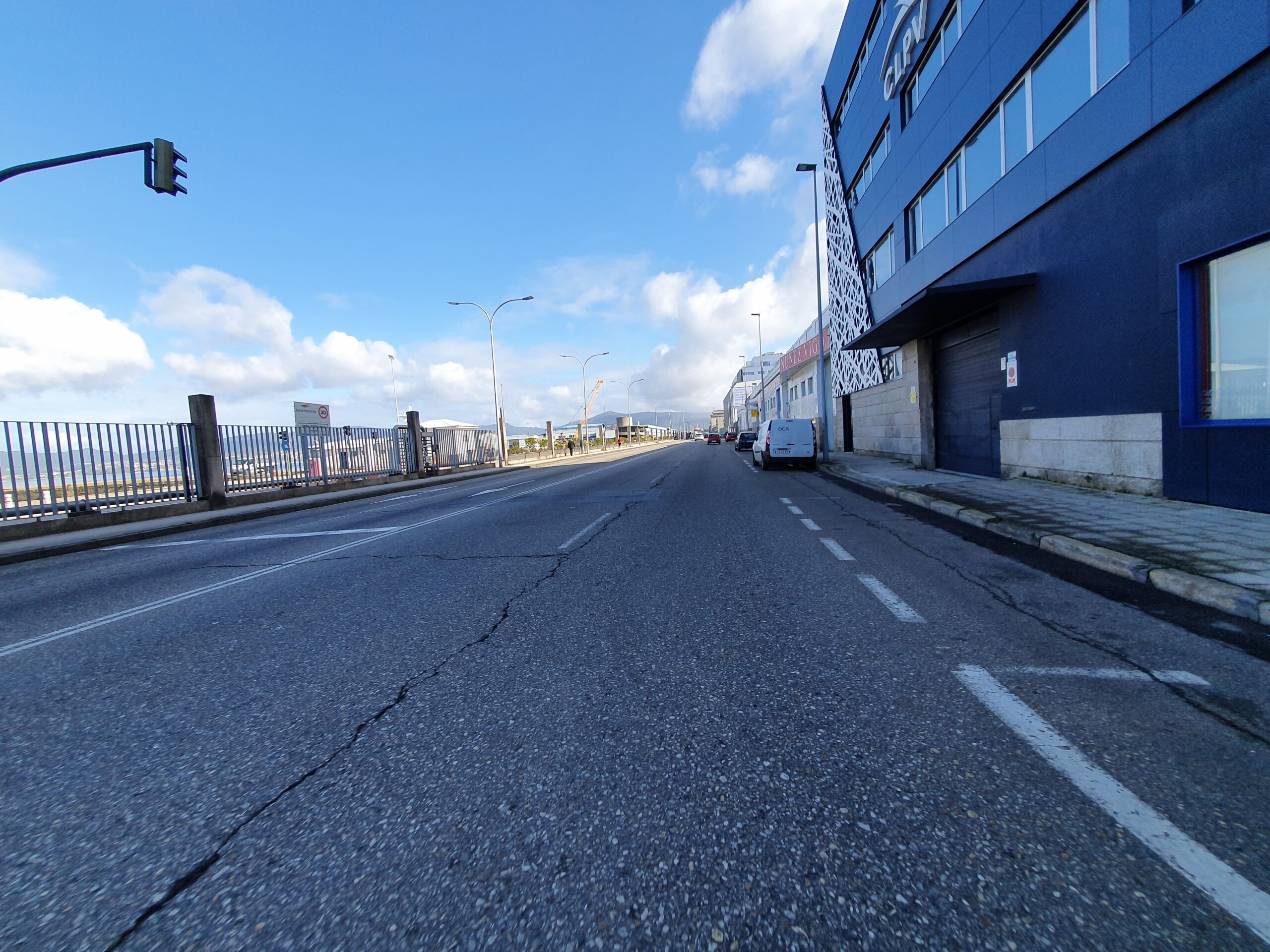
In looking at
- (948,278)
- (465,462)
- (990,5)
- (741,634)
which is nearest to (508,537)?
(741,634)

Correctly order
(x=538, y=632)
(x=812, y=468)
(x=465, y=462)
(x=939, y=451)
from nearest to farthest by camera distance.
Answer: (x=538, y=632)
(x=939, y=451)
(x=812, y=468)
(x=465, y=462)

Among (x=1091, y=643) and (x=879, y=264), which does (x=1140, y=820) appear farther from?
(x=879, y=264)

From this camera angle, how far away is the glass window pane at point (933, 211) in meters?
16.4

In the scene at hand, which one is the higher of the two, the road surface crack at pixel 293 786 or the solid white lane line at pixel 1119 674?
the road surface crack at pixel 293 786

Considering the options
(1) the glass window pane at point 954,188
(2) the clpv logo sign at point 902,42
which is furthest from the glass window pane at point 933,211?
(2) the clpv logo sign at point 902,42

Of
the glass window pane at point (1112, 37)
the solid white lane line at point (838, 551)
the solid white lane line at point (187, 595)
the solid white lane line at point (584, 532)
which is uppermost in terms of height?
the glass window pane at point (1112, 37)

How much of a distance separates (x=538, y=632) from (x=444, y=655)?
691 mm

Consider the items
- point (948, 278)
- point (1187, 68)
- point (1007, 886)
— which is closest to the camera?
point (1007, 886)

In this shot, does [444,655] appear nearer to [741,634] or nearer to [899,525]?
[741,634]

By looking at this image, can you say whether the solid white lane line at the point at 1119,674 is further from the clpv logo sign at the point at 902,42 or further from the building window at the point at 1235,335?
the clpv logo sign at the point at 902,42

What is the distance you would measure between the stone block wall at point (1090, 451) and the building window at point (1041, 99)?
223 inches

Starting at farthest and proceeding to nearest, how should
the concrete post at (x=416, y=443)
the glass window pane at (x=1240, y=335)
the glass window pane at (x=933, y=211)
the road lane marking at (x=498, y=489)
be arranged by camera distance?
the concrete post at (x=416, y=443)
the glass window pane at (x=933, y=211)
the road lane marking at (x=498, y=489)
the glass window pane at (x=1240, y=335)

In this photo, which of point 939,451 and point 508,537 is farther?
point 939,451

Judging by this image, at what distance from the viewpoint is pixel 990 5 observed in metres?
12.7
